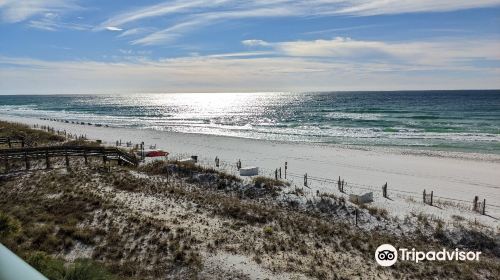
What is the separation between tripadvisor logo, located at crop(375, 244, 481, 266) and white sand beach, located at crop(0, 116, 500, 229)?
4.37 meters

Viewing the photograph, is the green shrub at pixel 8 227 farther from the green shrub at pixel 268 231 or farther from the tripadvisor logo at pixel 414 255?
the tripadvisor logo at pixel 414 255

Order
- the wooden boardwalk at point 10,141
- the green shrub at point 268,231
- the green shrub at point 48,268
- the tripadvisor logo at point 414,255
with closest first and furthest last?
the green shrub at point 48,268 → the tripadvisor logo at point 414,255 → the green shrub at point 268,231 → the wooden boardwalk at point 10,141

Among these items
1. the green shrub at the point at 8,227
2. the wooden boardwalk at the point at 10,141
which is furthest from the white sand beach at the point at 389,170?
the green shrub at the point at 8,227

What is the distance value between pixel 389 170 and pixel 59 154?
2619 centimetres

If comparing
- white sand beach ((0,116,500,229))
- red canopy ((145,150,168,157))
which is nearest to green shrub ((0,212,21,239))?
white sand beach ((0,116,500,229))

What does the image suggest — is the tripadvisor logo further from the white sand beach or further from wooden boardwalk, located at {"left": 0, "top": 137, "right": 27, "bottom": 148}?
wooden boardwalk, located at {"left": 0, "top": 137, "right": 27, "bottom": 148}

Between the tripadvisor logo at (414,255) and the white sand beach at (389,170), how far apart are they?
14.3 feet

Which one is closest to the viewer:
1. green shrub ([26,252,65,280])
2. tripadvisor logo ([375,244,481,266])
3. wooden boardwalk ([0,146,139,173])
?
green shrub ([26,252,65,280])

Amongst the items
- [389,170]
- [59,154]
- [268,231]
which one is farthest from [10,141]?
[389,170]

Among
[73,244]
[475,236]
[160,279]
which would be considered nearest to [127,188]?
[73,244]

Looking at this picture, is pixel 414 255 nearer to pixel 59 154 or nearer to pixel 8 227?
pixel 8 227

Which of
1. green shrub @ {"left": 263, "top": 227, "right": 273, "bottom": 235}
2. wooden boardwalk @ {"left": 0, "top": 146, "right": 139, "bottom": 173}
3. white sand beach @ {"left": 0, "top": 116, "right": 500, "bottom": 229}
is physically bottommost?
white sand beach @ {"left": 0, "top": 116, "right": 500, "bottom": 229}

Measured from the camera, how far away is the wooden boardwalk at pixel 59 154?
26891mm

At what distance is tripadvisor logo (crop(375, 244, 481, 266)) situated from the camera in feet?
48.3
